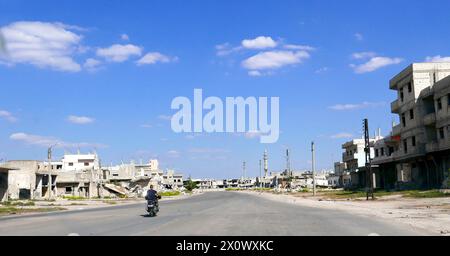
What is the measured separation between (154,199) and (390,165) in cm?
5320

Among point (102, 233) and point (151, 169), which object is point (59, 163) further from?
point (102, 233)

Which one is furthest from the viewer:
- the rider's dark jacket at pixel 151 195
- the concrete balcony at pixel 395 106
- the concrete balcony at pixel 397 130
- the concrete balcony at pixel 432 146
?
the concrete balcony at pixel 397 130

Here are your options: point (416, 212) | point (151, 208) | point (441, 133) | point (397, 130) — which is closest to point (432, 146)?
point (441, 133)

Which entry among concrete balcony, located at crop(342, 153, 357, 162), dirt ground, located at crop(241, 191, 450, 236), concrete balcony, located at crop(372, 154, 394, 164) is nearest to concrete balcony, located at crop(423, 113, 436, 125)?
concrete balcony, located at crop(372, 154, 394, 164)

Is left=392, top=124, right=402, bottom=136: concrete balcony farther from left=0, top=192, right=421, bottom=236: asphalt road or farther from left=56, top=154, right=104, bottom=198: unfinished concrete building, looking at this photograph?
left=56, top=154, right=104, bottom=198: unfinished concrete building

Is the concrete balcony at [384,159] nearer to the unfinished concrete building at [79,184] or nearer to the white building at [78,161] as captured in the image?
the unfinished concrete building at [79,184]

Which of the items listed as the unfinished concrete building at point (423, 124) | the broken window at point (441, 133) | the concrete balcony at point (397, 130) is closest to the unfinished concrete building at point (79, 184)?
the concrete balcony at point (397, 130)

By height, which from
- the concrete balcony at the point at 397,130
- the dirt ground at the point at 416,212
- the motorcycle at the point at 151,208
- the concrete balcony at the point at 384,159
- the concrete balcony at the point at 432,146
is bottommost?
the dirt ground at the point at 416,212

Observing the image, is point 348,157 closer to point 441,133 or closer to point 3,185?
point 441,133

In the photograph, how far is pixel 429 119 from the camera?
181 feet

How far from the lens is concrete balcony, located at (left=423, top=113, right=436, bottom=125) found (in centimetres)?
5444

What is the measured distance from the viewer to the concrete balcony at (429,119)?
54.4 metres

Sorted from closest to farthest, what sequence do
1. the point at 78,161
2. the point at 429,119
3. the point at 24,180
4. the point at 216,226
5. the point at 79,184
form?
the point at 216,226
the point at 429,119
the point at 24,180
the point at 79,184
the point at 78,161
